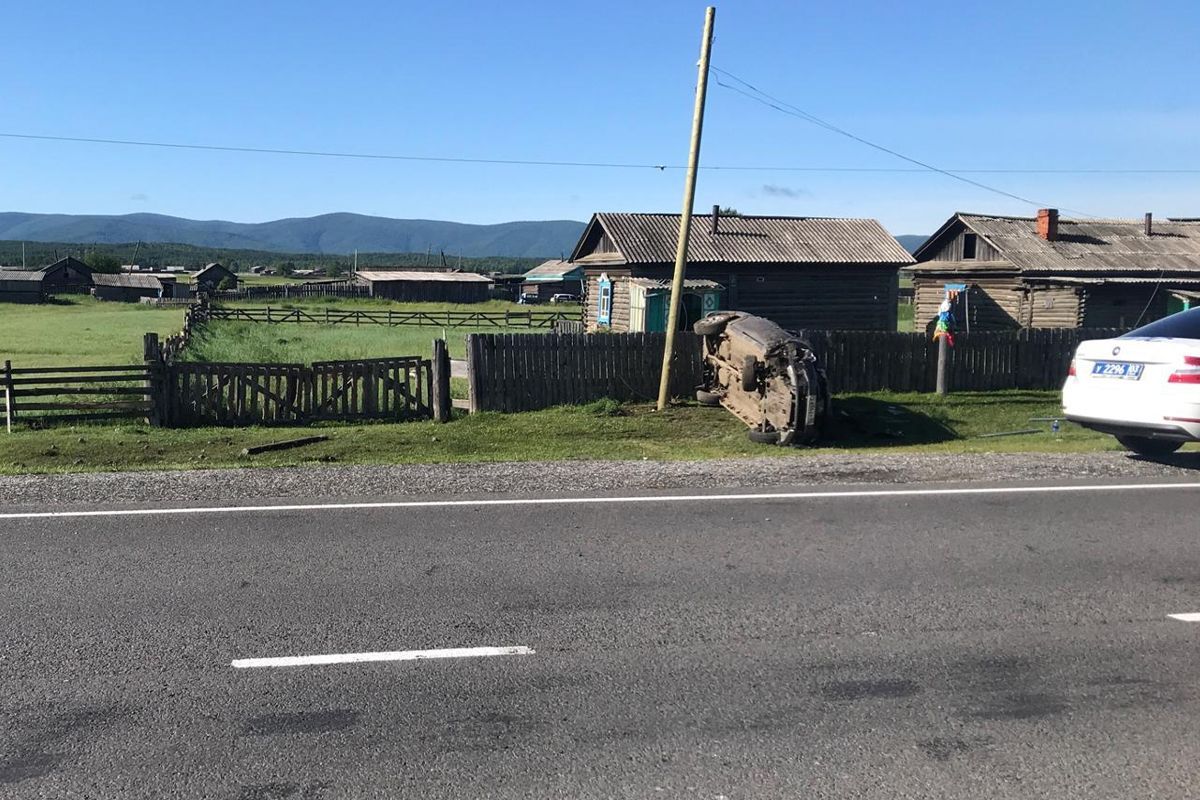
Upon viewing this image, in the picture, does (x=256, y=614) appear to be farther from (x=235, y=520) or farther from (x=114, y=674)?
(x=235, y=520)

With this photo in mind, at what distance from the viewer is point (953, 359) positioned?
19594mm

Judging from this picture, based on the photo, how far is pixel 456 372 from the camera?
88.1ft

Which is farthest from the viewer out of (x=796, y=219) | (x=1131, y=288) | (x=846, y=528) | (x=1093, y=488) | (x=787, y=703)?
(x=796, y=219)

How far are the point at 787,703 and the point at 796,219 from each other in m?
33.7

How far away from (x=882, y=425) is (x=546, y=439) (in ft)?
16.5

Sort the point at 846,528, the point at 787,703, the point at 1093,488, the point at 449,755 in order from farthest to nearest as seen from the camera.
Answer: the point at 1093,488
the point at 846,528
the point at 787,703
the point at 449,755

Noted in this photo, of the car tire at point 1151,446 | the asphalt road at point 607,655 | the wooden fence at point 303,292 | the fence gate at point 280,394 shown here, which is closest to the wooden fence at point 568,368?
the fence gate at point 280,394

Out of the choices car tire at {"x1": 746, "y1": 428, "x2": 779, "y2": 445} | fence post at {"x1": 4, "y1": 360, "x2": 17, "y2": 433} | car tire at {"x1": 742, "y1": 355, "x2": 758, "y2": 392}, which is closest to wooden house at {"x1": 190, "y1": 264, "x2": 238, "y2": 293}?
fence post at {"x1": 4, "y1": 360, "x2": 17, "y2": 433}

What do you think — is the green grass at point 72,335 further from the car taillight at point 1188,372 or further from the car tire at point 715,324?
the car taillight at point 1188,372

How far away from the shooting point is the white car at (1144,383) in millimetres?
10102

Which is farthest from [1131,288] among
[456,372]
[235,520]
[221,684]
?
[221,684]

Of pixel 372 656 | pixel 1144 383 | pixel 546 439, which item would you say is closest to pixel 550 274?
pixel 546 439

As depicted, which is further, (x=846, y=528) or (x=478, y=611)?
(x=846, y=528)

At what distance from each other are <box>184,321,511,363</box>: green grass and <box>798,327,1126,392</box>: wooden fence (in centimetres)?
899
